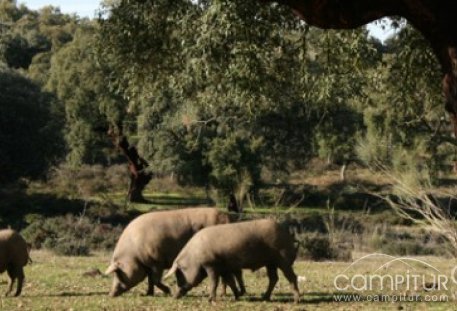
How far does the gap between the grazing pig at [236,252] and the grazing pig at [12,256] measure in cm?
327

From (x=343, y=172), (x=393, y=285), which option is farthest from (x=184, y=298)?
(x=343, y=172)

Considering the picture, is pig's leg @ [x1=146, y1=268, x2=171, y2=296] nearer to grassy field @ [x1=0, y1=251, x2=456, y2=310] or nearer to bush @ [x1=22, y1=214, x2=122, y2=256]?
grassy field @ [x1=0, y1=251, x2=456, y2=310]

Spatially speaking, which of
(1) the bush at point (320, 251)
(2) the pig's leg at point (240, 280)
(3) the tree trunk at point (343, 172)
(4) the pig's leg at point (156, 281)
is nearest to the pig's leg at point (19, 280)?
(4) the pig's leg at point (156, 281)

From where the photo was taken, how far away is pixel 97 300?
13.0m

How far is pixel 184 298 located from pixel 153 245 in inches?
45.5

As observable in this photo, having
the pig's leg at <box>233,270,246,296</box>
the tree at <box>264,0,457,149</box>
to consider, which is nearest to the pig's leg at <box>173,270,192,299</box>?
the pig's leg at <box>233,270,246,296</box>

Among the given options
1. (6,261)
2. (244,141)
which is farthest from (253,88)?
(244,141)

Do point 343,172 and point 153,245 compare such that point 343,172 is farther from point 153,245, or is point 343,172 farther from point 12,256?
point 12,256

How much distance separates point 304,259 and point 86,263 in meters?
6.96

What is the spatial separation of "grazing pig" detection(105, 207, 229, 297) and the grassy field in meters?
0.37

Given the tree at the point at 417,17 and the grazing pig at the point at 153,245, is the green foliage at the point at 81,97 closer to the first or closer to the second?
the grazing pig at the point at 153,245

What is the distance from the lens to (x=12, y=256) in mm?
14266

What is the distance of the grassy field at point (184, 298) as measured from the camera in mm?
11883

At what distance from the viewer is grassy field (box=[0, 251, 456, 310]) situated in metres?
11.9
